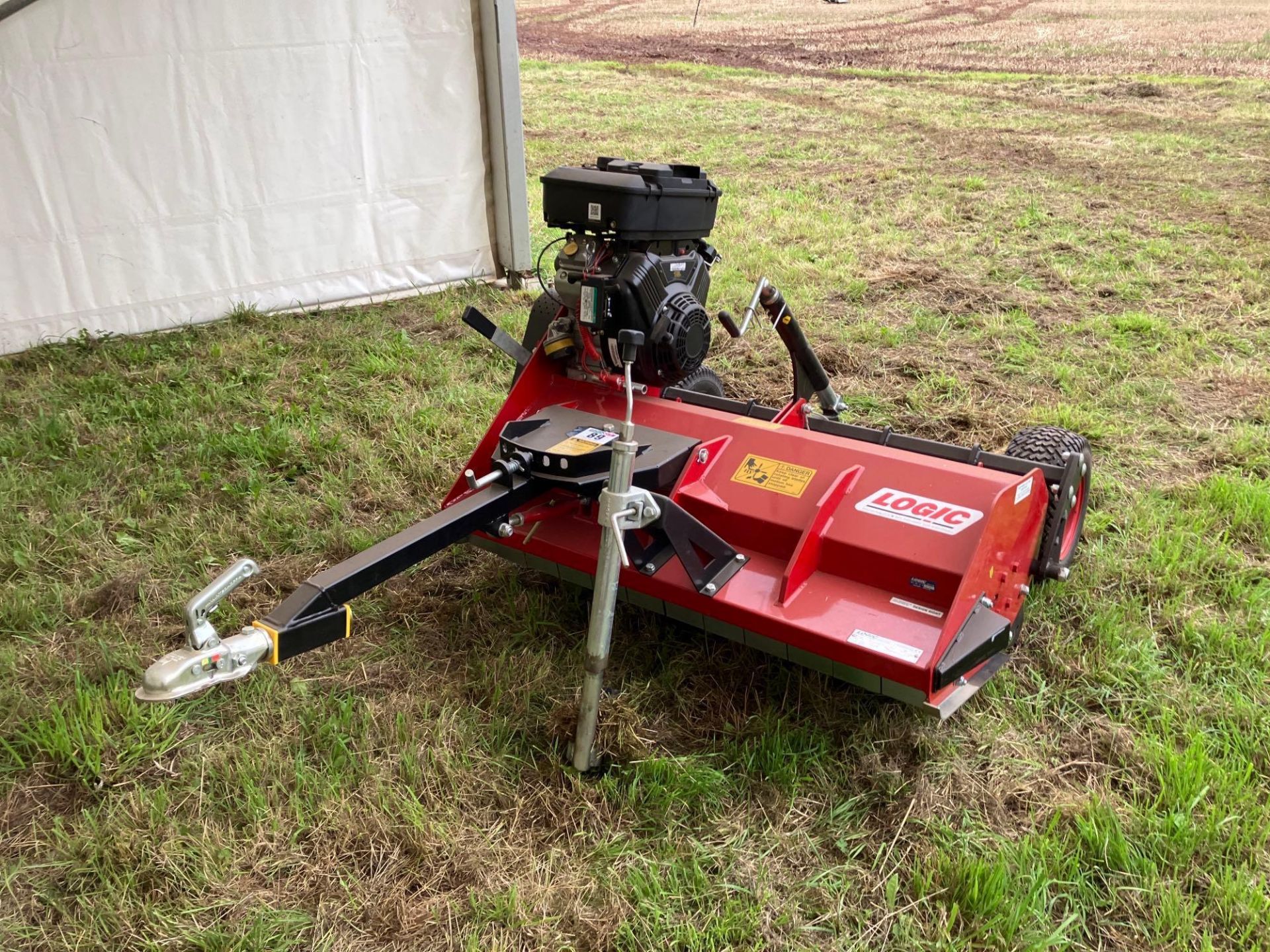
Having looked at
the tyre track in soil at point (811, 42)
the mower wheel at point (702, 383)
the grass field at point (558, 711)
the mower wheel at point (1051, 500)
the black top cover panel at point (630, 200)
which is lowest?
the grass field at point (558, 711)

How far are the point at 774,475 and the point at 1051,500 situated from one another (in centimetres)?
82

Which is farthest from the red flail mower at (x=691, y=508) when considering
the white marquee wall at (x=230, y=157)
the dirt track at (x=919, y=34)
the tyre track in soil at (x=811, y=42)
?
the tyre track in soil at (x=811, y=42)

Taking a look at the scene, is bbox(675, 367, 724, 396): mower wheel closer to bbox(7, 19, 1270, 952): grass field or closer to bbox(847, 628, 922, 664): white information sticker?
bbox(7, 19, 1270, 952): grass field

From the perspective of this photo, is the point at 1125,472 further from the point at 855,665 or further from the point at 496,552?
the point at 496,552

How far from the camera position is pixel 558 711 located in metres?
2.59

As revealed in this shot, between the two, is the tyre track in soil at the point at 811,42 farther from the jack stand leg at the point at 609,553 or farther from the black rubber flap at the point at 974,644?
the jack stand leg at the point at 609,553

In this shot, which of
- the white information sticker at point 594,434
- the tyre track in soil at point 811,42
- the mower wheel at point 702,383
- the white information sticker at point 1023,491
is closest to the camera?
Answer: the white information sticker at point 1023,491

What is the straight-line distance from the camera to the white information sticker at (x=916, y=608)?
240 centimetres

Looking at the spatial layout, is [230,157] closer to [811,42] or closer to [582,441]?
[582,441]

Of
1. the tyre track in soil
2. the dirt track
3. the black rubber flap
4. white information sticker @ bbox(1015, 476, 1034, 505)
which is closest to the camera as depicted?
the black rubber flap

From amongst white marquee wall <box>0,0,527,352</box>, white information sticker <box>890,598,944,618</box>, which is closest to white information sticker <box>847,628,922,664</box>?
white information sticker <box>890,598,944,618</box>

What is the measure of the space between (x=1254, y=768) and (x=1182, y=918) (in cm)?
58

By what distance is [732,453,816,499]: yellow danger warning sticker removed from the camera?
8.95 ft

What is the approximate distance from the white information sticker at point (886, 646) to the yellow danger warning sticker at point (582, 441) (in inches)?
32.7
